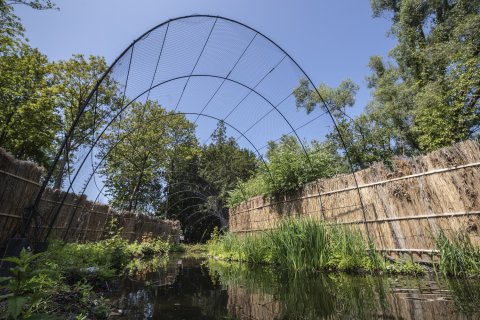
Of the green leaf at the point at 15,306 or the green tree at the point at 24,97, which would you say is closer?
the green leaf at the point at 15,306

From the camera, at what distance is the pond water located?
228 cm

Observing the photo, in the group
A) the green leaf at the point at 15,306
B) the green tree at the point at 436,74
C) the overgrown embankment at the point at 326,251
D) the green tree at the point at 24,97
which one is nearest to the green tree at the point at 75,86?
the green tree at the point at 24,97

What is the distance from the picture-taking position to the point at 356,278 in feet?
13.5

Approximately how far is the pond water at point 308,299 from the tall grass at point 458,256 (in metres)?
0.37

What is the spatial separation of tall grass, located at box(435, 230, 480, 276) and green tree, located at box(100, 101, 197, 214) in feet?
53.5

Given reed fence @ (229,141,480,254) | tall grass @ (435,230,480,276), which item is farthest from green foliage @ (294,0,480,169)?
tall grass @ (435,230,480,276)

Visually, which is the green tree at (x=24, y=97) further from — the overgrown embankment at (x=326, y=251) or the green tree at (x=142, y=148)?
the overgrown embankment at (x=326, y=251)

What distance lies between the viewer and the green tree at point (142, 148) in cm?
1827

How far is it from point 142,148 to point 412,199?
56.0 feet

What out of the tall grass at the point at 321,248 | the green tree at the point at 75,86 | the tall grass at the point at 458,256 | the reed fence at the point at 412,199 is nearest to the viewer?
the tall grass at the point at 458,256

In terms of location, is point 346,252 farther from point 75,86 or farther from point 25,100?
point 75,86

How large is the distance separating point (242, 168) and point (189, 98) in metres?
19.1

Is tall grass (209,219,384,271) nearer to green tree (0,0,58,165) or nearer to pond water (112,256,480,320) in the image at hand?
pond water (112,256,480,320)

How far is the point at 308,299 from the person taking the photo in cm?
290
